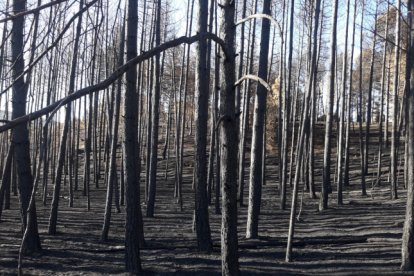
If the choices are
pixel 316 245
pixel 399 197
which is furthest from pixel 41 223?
pixel 399 197

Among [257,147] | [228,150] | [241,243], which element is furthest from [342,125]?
[228,150]

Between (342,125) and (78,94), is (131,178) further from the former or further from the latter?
(342,125)

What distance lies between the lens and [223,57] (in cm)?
526

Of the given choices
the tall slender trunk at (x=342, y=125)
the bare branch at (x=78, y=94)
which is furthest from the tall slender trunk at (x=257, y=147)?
the tall slender trunk at (x=342, y=125)

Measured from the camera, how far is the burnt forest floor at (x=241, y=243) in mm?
8164

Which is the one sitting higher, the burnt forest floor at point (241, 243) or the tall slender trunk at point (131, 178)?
the tall slender trunk at point (131, 178)

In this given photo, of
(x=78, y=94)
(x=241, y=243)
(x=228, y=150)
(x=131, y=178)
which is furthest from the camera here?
(x=241, y=243)

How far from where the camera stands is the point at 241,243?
33.0 ft

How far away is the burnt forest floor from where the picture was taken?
8.16 meters

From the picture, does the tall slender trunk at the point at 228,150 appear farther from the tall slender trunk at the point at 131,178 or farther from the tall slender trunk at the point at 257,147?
the tall slender trunk at the point at 257,147

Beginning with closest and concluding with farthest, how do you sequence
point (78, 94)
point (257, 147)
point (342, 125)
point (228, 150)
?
point (78, 94) < point (228, 150) < point (257, 147) < point (342, 125)

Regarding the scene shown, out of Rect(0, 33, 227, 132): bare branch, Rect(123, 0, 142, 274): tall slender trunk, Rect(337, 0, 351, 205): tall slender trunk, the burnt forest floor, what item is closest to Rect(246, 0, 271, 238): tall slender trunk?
the burnt forest floor

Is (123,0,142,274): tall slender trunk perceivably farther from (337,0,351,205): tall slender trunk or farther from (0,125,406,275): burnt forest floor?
(337,0,351,205): tall slender trunk

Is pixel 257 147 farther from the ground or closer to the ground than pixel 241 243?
farther from the ground
